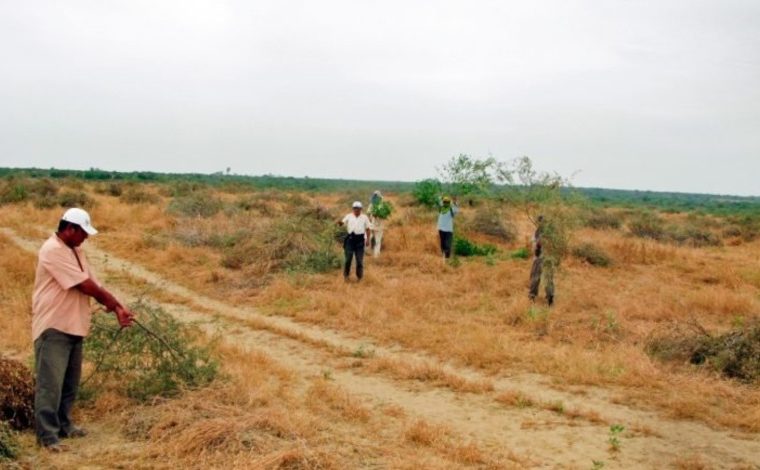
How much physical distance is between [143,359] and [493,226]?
15.7 metres

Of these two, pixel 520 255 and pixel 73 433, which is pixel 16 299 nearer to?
pixel 73 433

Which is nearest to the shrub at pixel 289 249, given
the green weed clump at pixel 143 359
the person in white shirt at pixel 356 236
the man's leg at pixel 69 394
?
the person in white shirt at pixel 356 236

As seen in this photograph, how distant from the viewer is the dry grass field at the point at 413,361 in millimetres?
5457

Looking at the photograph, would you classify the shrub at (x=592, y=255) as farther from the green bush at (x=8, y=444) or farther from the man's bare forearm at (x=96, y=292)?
the green bush at (x=8, y=444)

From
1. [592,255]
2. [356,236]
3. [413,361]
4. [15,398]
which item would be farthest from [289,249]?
[15,398]

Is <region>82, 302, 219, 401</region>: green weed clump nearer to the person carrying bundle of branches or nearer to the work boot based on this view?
the work boot

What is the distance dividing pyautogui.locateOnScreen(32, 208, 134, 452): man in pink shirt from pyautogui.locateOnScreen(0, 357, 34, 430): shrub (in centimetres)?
51

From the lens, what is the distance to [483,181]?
16.4 m

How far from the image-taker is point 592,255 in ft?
54.6

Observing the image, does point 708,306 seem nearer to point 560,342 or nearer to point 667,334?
point 667,334

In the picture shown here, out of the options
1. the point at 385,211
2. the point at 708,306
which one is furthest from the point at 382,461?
the point at 385,211

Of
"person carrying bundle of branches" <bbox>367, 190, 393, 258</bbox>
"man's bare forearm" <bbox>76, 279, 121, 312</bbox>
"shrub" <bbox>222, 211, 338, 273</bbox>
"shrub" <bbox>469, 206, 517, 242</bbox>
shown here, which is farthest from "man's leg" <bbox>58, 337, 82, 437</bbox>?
"shrub" <bbox>469, 206, 517, 242</bbox>

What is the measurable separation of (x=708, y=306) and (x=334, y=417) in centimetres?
824

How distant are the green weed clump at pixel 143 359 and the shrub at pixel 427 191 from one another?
1610 centimetres
